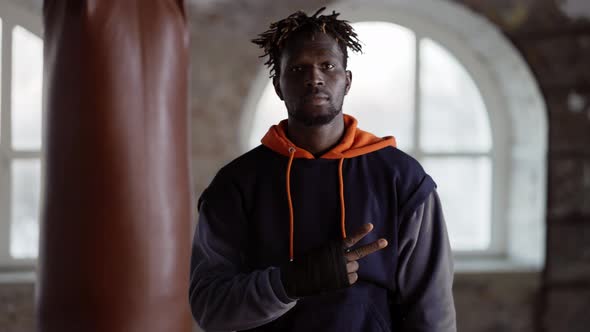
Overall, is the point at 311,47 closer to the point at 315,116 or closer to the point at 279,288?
the point at 315,116

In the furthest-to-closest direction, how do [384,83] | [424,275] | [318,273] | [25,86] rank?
[384,83] < [25,86] < [424,275] < [318,273]

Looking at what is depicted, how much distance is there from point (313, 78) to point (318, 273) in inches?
11.1

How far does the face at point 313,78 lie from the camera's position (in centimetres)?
99

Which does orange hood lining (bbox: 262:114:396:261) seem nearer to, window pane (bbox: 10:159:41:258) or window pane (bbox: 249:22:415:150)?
window pane (bbox: 249:22:415:150)

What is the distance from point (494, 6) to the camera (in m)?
2.12

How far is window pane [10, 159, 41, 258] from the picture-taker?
2.25 meters

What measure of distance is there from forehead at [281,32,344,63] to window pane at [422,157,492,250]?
153cm

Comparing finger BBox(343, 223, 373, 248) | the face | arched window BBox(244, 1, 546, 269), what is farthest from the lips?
arched window BBox(244, 1, 546, 269)

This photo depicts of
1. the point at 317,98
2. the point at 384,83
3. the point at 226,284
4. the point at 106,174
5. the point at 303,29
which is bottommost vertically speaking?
the point at 226,284

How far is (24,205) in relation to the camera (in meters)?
2.27

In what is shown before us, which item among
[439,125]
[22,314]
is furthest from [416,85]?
[22,314]

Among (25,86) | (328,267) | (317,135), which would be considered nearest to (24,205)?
(25,86)

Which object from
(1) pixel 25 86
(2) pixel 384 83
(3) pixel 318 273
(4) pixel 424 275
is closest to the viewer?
(3) pixel 318 273

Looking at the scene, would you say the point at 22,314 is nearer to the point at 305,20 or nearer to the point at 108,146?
the point at 108,146
